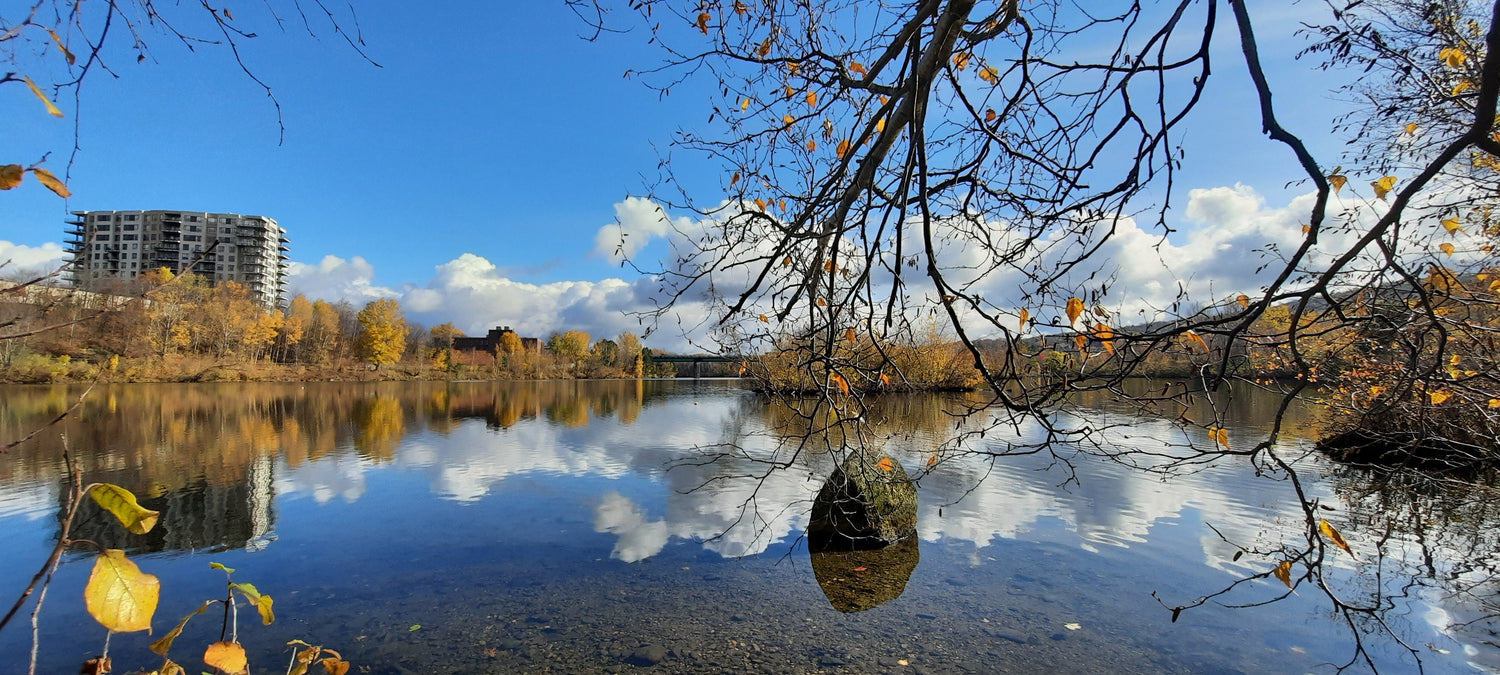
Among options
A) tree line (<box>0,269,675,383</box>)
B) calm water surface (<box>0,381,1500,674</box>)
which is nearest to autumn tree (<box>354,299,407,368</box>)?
tree line (<box>0,269,675,383</box>)

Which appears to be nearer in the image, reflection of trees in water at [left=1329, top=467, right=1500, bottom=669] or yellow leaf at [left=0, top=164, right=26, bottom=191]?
yellow leaf at [left=0, top=164, right=26, bottom=191]

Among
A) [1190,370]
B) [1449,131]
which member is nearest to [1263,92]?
[1190,370]

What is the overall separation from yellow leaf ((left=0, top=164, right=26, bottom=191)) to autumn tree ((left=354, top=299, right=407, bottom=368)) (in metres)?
66.8

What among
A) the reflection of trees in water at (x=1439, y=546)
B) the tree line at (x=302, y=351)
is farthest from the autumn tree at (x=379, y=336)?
the reflection of trees in water at (x=1439, y=546)

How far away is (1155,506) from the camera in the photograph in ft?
30.6

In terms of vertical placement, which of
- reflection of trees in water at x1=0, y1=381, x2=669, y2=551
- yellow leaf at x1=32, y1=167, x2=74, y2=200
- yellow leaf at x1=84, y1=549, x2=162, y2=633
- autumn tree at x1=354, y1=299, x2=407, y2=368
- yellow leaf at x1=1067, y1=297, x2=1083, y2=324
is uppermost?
autumn tree at x1=354, y1=299, x2=407, y2=368

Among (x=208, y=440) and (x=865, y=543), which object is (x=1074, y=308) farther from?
(x=208, y=440)

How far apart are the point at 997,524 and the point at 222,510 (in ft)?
33.9

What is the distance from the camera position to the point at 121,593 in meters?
1.04

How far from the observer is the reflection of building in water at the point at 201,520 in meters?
7.43

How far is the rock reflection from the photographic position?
6.21 m

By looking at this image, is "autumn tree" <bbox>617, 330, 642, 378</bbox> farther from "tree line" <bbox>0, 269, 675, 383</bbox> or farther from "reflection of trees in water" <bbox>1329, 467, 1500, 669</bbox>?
"reflection of trees in water" <bbox>1329, 467, 1500, 669</bbox>

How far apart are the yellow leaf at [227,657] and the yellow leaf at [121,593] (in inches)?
21.2

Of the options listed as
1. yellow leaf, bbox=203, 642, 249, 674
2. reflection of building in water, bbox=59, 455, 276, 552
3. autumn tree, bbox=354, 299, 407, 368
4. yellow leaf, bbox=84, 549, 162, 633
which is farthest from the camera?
autumn tree, bbox=354, 299, 407, 368
